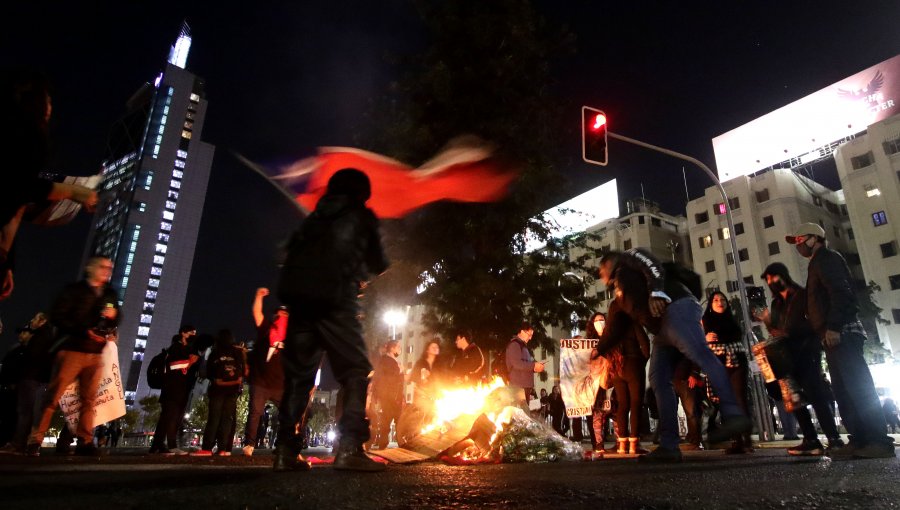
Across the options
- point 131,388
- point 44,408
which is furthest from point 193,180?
point 44,408

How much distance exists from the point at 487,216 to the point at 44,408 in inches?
448

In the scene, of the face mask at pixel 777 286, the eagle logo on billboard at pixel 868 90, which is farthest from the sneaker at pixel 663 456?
the eagle logo on billboard at pixel 868 90

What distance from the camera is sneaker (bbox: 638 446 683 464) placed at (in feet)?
14.8

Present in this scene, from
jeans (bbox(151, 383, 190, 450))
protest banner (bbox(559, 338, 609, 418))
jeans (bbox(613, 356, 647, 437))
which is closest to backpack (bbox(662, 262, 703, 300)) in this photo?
jeans (bbox(613, 356, 647, 437))

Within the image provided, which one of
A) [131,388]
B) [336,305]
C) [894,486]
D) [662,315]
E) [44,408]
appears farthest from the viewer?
[131,388]

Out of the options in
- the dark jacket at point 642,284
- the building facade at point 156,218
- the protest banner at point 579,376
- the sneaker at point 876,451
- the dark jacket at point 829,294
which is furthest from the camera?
the building facade at point 156,218

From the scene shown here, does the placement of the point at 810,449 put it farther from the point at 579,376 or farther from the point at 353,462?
the point at 353,462

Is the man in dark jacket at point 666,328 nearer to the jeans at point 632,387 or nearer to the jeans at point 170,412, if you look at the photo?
the jeans at point 632,387

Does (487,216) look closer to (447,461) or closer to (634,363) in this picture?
(634,363)

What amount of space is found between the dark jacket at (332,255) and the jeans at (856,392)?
421 centimetres

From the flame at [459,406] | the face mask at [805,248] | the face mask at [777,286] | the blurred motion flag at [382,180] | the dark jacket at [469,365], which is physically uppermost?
the blurred motion flag at [382,180]

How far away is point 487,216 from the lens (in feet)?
50.2

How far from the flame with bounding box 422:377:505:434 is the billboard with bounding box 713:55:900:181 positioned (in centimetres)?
5515

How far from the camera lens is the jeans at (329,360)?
3.58 meters
